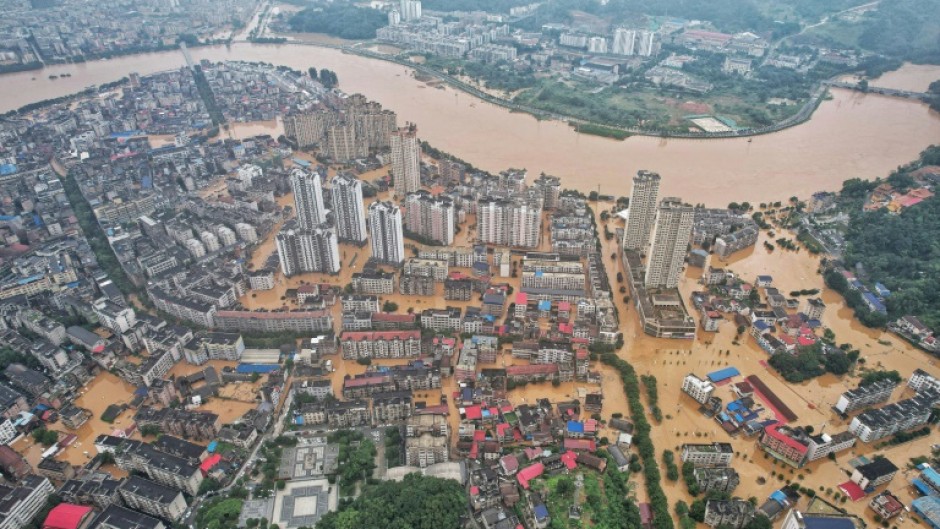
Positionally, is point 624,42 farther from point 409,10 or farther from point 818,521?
point 818,521

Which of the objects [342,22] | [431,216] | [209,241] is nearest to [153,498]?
[209,241]

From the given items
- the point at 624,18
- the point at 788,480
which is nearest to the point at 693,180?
the point at 788,480

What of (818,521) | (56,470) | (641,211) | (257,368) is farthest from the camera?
(641,211)

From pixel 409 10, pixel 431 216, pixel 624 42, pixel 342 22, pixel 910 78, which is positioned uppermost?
pixel 409 10

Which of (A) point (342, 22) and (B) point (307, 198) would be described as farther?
(A) point (342, 22)

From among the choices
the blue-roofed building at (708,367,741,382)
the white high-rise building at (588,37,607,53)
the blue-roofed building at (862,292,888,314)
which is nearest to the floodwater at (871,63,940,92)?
the white high-rise building at (588,37,607,53)

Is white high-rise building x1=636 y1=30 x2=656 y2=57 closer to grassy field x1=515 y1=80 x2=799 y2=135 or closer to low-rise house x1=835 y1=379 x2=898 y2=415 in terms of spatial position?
grassy field x1=515 y1=80 x2=799 y2=135
